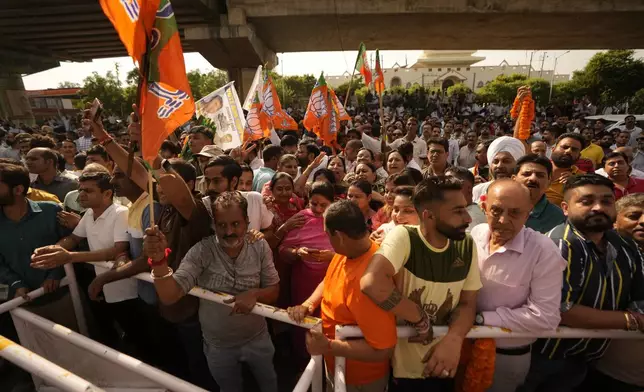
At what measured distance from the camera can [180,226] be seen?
2482mm

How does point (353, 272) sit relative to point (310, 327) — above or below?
above

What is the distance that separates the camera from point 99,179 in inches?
110

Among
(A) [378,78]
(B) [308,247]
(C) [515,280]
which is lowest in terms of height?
(B) [308,247]

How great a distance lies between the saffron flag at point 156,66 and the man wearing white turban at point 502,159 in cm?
298

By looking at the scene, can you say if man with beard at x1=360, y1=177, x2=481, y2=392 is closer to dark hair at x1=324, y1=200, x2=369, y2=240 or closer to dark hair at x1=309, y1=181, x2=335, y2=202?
dark hair at x1=324, y1=200, x2=369, y2=240

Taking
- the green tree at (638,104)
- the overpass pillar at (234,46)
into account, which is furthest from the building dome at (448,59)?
the overpass pillar at (234,46)

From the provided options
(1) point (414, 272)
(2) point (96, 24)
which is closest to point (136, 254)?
(1) point (414, 272)

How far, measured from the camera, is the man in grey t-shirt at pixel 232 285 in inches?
86.2

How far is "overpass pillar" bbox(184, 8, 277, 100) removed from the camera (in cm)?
1341

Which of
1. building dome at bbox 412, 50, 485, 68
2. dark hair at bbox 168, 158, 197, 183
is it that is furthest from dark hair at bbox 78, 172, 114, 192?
building dome at bbox 412, 50, 485, 68

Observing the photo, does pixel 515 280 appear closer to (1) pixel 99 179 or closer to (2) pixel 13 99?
(1) pixel 99 179

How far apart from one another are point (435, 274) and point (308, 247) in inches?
53.4

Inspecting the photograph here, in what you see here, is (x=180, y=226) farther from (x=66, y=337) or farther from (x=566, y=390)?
(x=566, y=390)

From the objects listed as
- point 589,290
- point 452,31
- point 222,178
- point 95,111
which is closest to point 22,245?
point 95,111
